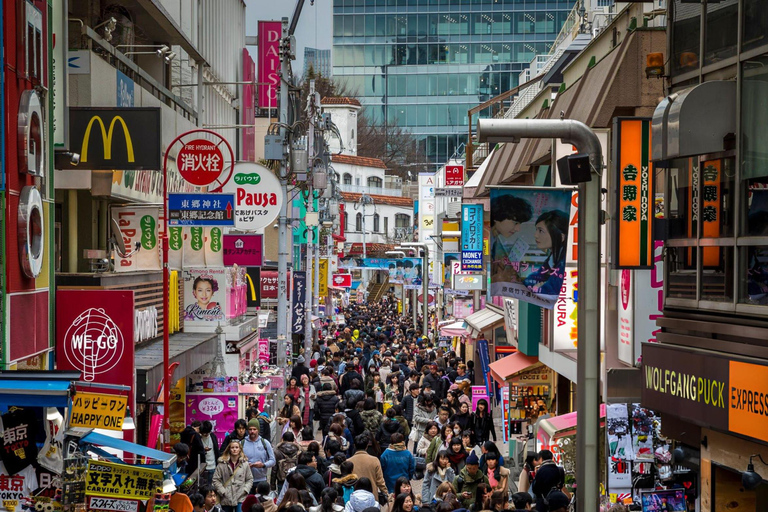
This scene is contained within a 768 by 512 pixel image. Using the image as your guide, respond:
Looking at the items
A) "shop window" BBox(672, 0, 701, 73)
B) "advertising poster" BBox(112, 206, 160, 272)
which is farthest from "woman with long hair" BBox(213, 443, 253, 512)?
"shop window" BBox(672, 0, 701, 73)

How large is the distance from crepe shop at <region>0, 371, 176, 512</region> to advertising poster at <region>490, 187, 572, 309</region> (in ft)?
12.8

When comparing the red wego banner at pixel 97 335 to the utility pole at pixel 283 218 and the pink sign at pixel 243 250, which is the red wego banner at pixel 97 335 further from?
the utility pole at pixel 283 218

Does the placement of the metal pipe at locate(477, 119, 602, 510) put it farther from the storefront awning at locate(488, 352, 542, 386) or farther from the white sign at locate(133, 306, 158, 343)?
the storefront awning at locate(488, 352, 542, 386)

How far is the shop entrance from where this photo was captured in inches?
389

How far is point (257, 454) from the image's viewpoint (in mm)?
14492

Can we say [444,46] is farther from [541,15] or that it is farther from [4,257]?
[4,257]

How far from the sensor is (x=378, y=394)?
2317 cm

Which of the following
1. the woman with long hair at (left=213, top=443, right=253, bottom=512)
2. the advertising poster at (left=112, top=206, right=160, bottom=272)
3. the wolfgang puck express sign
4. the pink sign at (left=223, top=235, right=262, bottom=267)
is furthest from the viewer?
the pink sign at (left=223, top=235, right=262, bottom=267)

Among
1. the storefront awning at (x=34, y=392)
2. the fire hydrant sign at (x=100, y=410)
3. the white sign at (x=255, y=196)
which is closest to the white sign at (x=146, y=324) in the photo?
the white sign at (x=255, y=196)

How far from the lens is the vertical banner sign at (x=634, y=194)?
1092 cm

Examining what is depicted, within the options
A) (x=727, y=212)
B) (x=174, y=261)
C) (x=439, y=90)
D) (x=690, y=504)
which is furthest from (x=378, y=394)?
(x=439, y=90)

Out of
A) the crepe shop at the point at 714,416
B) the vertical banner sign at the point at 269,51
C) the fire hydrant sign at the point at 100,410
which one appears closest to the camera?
the crepe shop at the point at 714,416

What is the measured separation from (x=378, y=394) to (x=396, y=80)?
92263mm

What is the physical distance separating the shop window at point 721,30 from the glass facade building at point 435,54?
10010 cm
